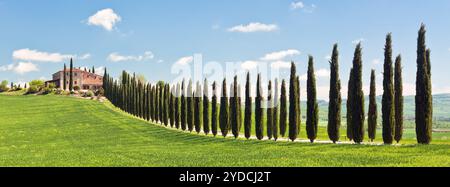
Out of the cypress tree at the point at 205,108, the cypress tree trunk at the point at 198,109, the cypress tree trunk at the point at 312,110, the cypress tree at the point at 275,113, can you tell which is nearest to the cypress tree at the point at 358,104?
the cypress tree trunk at the point at 312,110

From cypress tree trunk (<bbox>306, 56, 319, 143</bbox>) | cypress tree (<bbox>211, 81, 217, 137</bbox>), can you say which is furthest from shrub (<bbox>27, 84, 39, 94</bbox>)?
cypress tree trunk (<bbox>306, 56, 319, 143</bbox>)

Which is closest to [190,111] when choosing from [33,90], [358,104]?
[358,104]

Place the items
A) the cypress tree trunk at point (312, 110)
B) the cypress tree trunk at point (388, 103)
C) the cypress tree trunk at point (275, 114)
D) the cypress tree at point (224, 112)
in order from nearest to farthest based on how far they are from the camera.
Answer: the cypress tree trunk at point (388, 103) → the cypress tree trunk at point (312, 110) → the cypress tree trunk at point (275, 114) → the cypress tree at point (224, 112)

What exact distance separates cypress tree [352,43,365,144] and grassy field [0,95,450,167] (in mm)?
2986

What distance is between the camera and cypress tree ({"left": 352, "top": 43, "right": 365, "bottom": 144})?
36.2 meters

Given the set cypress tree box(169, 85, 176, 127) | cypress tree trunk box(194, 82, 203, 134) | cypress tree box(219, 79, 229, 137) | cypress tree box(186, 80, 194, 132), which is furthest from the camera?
cypress tree box(169, 85, 176, 127)

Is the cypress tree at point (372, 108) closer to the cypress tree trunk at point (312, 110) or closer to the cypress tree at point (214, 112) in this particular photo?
the cypress tree trunk at point (312, 110)

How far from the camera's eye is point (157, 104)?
7081cm

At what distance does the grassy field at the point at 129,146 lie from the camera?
25.0 m

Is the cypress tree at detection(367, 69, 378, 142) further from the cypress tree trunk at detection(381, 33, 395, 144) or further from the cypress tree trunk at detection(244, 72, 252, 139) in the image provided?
the cypress tree trunk at detection(244, 72, 252, 139)

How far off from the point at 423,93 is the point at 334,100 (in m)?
7.28

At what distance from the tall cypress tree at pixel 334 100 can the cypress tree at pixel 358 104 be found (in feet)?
5.12
